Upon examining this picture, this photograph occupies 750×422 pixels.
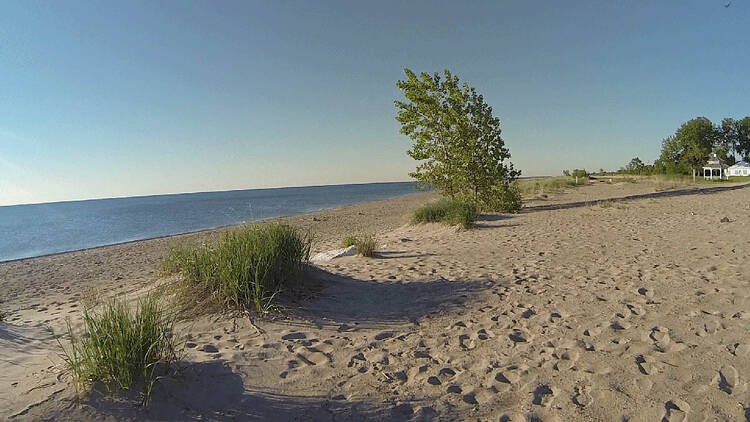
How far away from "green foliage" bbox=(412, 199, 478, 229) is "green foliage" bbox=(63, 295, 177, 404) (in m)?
9.96

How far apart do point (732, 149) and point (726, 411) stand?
85.9m

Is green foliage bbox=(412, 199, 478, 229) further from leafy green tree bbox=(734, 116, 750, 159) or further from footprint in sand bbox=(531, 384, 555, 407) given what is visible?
leafy green tree bbox=(734, 116, 750, 159)

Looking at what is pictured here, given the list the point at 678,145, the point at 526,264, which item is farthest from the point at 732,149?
the point at 526,264

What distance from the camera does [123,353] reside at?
113 inches

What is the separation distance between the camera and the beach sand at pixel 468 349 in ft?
9.47

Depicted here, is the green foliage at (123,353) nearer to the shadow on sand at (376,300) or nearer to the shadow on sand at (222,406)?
the shadow on sand at (222,406)

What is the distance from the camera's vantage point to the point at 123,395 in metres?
2.78

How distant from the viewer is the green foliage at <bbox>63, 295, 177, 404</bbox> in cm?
282

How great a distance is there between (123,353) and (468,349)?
9.71 ft

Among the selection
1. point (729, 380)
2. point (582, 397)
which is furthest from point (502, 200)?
point (582, 397)

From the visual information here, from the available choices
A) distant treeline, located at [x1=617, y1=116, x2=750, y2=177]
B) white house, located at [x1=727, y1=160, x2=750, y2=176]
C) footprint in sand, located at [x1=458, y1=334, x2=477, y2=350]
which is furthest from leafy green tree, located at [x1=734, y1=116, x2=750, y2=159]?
footprint in sand, located at [x1=458, y1=334, x2=477, y2=350]

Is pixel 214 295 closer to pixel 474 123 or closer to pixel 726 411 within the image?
pixel 726 411

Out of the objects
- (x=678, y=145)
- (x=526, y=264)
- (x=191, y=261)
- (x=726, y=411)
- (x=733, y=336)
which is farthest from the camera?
(x=678, y=145)

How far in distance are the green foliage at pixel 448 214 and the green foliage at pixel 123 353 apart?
392 inches
